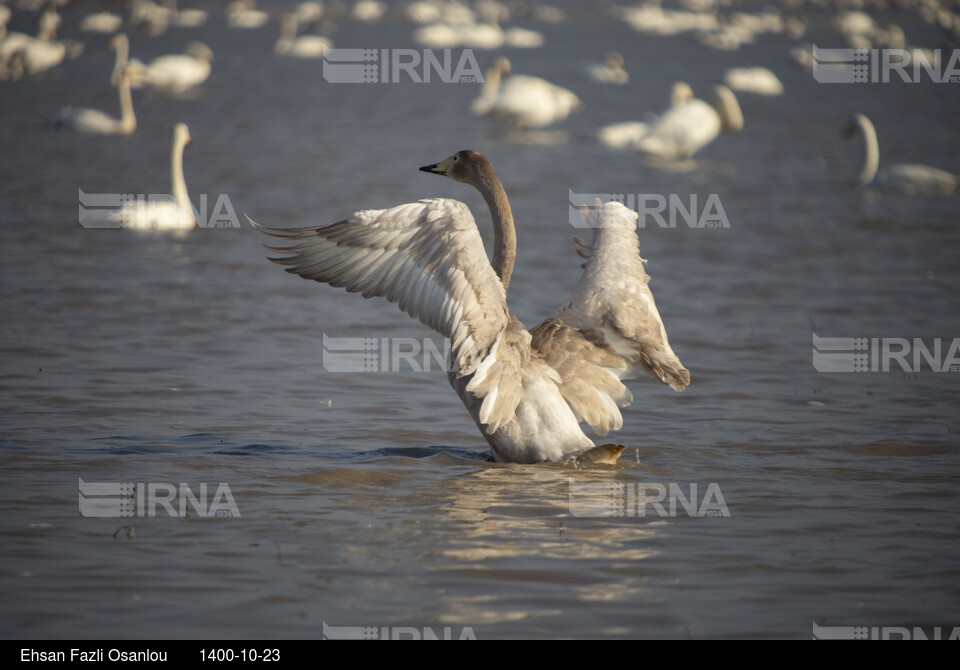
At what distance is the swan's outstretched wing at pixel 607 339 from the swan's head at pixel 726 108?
1763 centimetres

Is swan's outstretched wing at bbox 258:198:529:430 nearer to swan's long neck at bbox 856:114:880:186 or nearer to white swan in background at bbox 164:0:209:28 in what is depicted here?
swan's long neck at bbox 856:114:880:186

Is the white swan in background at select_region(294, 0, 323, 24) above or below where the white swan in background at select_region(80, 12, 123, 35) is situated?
above

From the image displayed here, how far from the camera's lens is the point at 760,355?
385 inches

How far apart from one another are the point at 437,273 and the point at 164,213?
27.1ft

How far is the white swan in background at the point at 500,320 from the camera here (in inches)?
244

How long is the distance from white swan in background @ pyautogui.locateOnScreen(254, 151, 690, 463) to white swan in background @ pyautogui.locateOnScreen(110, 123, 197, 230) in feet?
24.8

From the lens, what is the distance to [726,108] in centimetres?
2414

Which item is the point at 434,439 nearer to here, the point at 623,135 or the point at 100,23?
the point at 623,135

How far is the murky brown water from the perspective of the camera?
4844 millimetres

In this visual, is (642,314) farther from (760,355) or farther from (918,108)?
(918,108)

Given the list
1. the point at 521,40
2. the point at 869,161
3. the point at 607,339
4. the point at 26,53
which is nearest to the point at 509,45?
the point at 521,40

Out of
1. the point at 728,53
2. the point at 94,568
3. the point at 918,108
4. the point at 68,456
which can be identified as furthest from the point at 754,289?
the point at 728,53

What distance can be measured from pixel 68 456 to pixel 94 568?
181 cm

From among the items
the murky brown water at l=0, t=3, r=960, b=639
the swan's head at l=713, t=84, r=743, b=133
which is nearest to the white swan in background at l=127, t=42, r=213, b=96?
the murky brown water at l=0, t=3, r=960, b=639
